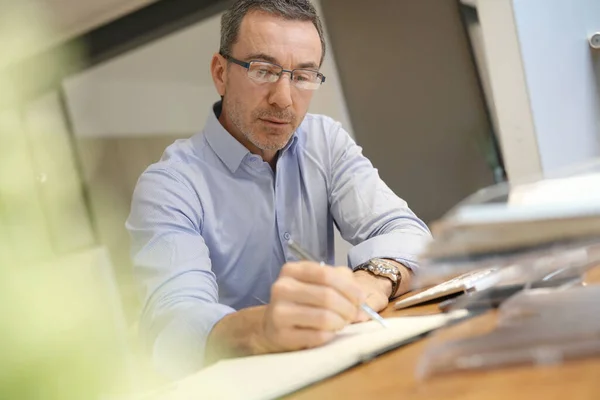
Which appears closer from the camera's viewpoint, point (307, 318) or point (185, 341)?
point (307, 318)

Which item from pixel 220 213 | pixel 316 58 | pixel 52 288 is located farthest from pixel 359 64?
pixel 52 288

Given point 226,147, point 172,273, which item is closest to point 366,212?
point 226,147

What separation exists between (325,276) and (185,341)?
0.30 metres

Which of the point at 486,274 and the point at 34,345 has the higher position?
the point at 34,345

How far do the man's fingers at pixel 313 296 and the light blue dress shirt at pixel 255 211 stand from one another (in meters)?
0.40

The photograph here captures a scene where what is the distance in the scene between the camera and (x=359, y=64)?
2.45 m

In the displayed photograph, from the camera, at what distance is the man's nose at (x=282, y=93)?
146 cm

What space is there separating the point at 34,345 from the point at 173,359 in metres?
0.64

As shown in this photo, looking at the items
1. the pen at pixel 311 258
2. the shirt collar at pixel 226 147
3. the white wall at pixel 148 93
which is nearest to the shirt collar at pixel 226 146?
the shirt collar at pixel 226 147

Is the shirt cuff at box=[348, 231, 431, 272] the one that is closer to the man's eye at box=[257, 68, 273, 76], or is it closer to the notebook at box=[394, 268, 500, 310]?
the notebook at box=[394, 268, 500, 310]

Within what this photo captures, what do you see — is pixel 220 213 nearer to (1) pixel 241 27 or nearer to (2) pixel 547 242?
(1) pixel 241 27

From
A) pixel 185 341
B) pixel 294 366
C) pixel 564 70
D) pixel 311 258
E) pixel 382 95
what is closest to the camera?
pixel 294 366

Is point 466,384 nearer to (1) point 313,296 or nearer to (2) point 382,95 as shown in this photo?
(1) point 313,296

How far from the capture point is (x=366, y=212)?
4.78 feet
